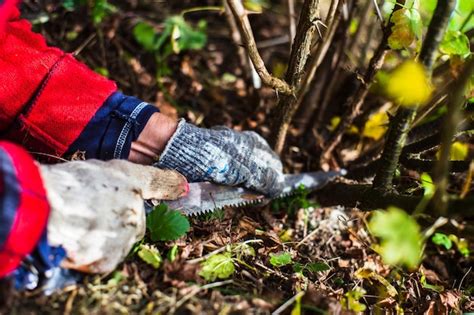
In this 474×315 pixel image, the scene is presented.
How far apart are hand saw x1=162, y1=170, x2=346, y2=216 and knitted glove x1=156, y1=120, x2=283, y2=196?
34mm

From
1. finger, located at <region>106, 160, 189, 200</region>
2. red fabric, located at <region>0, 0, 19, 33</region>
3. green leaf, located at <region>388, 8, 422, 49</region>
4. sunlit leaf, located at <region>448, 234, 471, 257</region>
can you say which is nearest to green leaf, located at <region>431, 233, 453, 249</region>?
sunlit leaf, located at <region>448, 234, 471, 257</region>

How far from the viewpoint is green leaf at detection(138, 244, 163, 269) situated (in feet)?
4.99

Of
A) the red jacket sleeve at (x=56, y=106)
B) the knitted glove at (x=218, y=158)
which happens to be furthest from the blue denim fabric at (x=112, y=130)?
the knitted glove at (x=218, y=158)

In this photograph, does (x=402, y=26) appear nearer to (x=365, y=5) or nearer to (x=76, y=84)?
(x=365, y=5)

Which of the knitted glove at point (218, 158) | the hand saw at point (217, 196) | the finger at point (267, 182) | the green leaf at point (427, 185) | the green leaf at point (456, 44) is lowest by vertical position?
the hand saw at point (217, 196)

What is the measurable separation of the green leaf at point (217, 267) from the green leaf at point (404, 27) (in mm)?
943

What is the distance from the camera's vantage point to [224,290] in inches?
59.8

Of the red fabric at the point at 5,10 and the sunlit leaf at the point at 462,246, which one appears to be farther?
the sunlit leaf at the point at 462,246

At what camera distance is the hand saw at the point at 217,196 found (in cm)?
185

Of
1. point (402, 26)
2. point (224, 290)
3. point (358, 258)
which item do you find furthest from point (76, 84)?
point (358, 258)

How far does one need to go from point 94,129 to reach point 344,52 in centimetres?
132

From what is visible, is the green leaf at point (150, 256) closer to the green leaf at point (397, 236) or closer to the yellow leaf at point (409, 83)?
the green leaf at point (397, 236)

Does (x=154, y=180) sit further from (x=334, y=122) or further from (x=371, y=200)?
(x=334, y=122)

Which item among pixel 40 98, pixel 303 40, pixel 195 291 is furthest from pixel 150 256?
pixel 303 40
